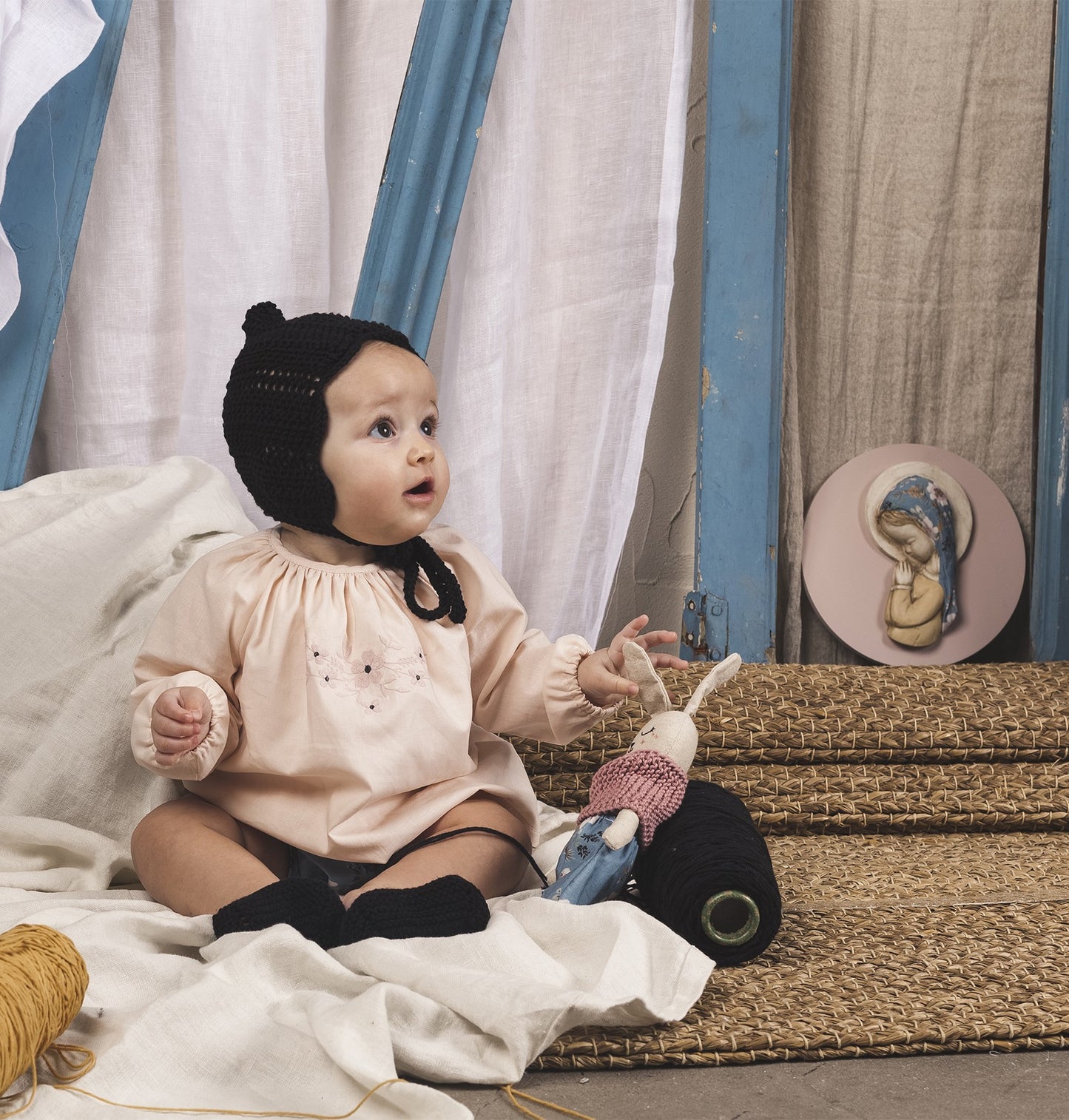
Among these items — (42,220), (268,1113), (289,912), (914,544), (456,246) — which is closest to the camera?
(268,1113)

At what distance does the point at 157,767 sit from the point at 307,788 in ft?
0.41

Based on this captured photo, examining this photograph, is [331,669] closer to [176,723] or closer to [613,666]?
[176,723]

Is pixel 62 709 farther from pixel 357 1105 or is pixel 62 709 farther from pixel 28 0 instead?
pixel 28 0

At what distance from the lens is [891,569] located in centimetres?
167

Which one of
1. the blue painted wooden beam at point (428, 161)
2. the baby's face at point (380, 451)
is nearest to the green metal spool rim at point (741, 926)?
the baby's face at point (380, 451)

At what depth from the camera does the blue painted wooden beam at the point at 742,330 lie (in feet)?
5.13

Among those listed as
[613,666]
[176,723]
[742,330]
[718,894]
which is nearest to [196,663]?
[176,723]

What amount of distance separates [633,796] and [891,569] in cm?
84

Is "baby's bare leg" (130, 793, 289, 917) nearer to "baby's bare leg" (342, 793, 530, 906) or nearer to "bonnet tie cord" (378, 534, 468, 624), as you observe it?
"baby's bare leg" (342, 793, 530, 906)

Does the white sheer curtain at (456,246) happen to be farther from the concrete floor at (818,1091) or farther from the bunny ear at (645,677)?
the concrete floor at (818,1091)

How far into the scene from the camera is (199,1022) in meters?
0.71

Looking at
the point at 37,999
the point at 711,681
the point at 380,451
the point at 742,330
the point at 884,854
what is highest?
the point at 742,330

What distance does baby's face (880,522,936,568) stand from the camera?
164cm

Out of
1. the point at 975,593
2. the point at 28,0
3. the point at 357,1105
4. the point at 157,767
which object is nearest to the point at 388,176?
the point at 28,0
